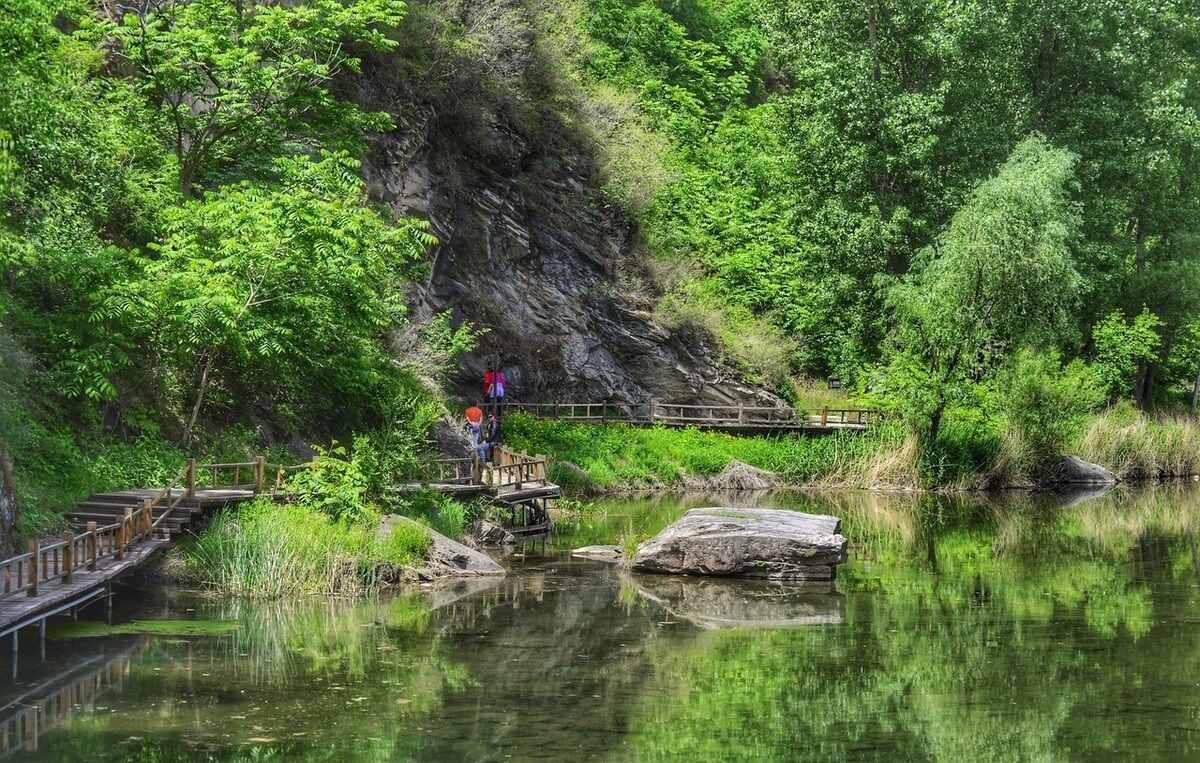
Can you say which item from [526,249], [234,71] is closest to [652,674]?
[234,71]

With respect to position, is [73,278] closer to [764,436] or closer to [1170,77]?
[764,436]

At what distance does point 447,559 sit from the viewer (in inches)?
1059

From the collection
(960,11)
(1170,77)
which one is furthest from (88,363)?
(1170,77)

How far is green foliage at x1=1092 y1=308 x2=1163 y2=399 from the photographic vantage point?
50125 mm

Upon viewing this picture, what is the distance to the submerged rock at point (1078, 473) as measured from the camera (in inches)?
1821

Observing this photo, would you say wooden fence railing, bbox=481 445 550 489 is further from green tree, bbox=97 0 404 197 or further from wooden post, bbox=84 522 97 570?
wooden post, bbox=84 522 97 570

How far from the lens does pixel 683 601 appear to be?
2512cm

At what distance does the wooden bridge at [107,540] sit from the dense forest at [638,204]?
1.28m

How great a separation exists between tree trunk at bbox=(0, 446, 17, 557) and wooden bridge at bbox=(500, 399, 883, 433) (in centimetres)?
2463

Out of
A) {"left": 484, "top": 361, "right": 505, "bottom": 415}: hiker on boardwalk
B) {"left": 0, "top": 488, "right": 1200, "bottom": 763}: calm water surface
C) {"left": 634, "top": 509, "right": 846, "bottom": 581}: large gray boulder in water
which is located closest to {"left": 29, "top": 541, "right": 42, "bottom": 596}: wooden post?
{"left": 0, "top": 488, "right": 1200, "bottom": 763}: calm water surface

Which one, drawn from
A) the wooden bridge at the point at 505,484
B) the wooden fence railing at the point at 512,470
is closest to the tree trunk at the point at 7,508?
the wooden bridge at the point at 505,484

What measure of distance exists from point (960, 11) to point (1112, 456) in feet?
53.1

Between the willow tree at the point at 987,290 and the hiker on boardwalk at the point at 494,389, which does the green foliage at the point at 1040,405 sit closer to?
the willow tree at the point at 987,290

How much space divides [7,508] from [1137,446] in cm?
3809
